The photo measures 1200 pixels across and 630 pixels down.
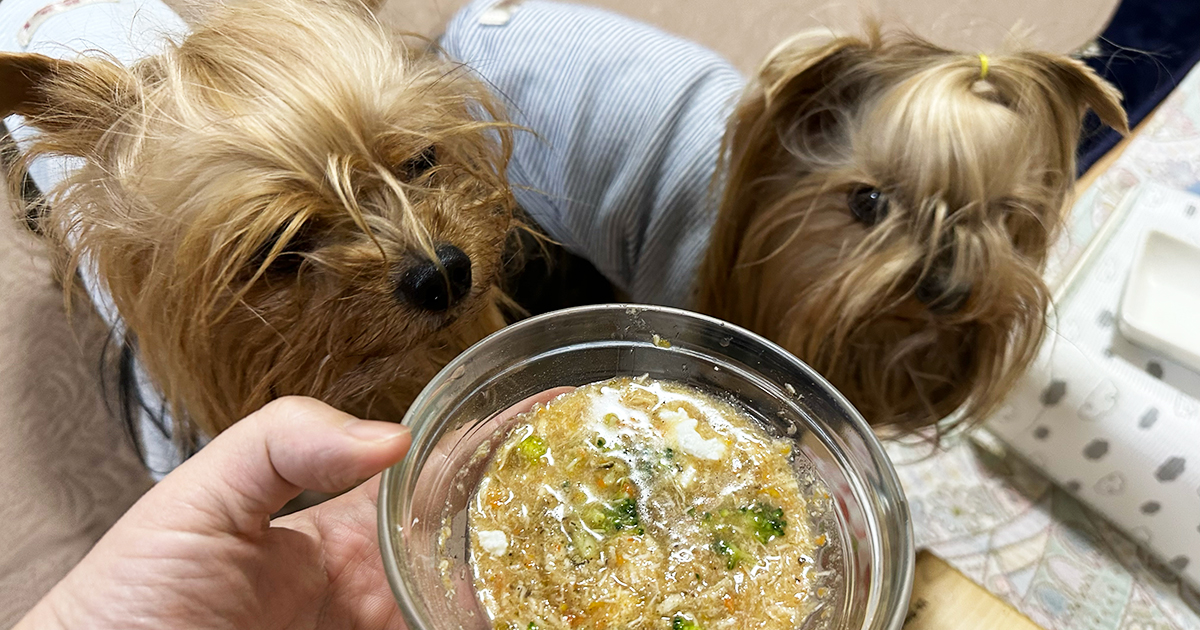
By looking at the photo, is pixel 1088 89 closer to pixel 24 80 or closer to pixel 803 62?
pixel 803 62

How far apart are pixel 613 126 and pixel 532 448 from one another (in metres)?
0.83

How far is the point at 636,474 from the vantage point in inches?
29.9

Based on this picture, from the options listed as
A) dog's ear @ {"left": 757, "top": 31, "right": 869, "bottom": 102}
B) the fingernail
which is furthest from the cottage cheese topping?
dog's ear @ {"left": 757, "top": 31, "right": 869, "bottom": 102}

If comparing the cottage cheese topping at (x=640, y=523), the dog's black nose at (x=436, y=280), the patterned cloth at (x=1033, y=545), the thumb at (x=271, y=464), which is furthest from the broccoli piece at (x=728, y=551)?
the patterned cloth at (x=1033, y=545)

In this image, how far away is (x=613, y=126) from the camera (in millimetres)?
1453

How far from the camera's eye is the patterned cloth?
1.42 m

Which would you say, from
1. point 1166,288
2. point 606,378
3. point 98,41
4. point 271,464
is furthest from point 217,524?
point 1166,288

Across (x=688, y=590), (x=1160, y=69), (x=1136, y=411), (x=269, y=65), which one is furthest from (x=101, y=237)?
(x=1160, y=69)

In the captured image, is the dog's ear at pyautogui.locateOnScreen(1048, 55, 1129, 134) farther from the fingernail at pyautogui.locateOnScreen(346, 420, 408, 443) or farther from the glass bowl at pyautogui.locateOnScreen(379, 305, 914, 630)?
the fingernail at pyautogui.locateOnScreen(346, 420, 408, 443)

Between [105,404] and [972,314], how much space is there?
1.45 metres

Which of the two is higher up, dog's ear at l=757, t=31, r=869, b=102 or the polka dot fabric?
dog's ear at l=757, t=31, r=869, b=102

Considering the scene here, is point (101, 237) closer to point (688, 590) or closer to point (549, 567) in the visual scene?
point (549, 567)

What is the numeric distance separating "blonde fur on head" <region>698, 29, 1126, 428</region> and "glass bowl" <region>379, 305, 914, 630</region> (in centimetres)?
36

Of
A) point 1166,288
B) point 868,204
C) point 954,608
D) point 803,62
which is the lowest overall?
point 954,608
